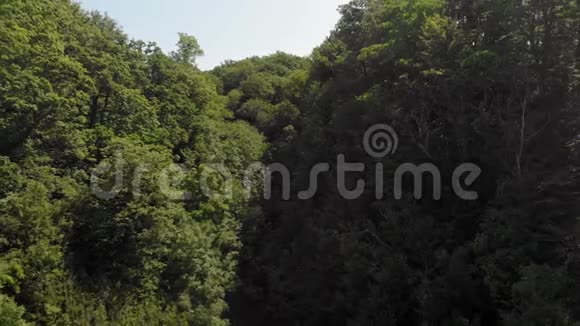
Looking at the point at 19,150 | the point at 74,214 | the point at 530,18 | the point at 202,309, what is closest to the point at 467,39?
the point at 530,18

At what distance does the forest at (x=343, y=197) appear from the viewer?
711 inches

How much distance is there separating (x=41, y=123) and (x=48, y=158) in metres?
1.98

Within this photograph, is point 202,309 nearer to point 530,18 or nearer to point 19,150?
point 19,150

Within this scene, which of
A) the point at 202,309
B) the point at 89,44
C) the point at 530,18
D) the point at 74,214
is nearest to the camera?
the point at 530,18

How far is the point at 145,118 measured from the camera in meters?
29.6
